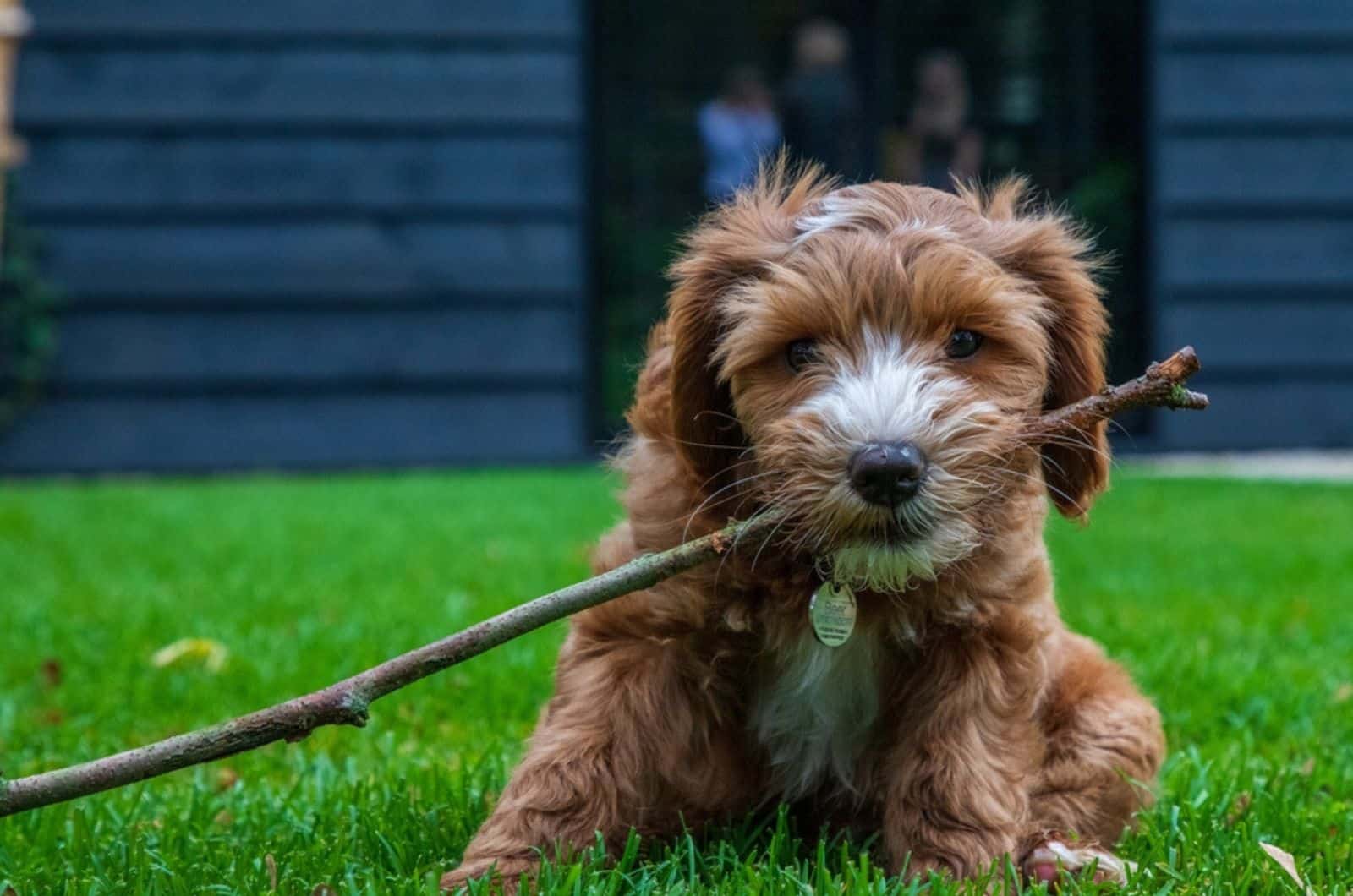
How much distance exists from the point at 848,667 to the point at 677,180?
35.4ft

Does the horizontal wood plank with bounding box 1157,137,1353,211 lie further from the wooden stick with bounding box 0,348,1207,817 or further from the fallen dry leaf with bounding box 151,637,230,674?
the wooden stick with bounding box 0,348,1207,817

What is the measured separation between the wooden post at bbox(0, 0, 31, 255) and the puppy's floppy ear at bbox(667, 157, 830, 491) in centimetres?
1002

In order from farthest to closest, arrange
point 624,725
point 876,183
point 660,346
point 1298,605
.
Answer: point 1298,605 < point 660,346 < point 876,183 < point 624,725

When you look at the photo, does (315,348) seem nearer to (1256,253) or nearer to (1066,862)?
(1256,253)

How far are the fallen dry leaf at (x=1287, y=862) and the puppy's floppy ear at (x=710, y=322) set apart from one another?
3.54ft

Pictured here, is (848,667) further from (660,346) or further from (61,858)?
(61,858)

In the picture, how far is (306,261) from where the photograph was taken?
1195cm

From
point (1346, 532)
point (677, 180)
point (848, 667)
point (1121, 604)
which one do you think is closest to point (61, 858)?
point (848, 667)

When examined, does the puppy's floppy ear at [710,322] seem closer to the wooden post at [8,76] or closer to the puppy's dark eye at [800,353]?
the puppy's dark eye at [800,353]

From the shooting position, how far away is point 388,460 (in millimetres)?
12156

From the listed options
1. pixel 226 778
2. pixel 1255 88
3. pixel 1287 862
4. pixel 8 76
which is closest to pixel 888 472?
pixel 1287 862

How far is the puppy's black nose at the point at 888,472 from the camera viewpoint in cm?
237

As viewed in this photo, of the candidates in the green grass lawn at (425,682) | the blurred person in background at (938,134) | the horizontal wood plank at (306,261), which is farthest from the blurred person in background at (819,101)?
the green grass lawn at (425,682)

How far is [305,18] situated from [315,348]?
7.85ft
